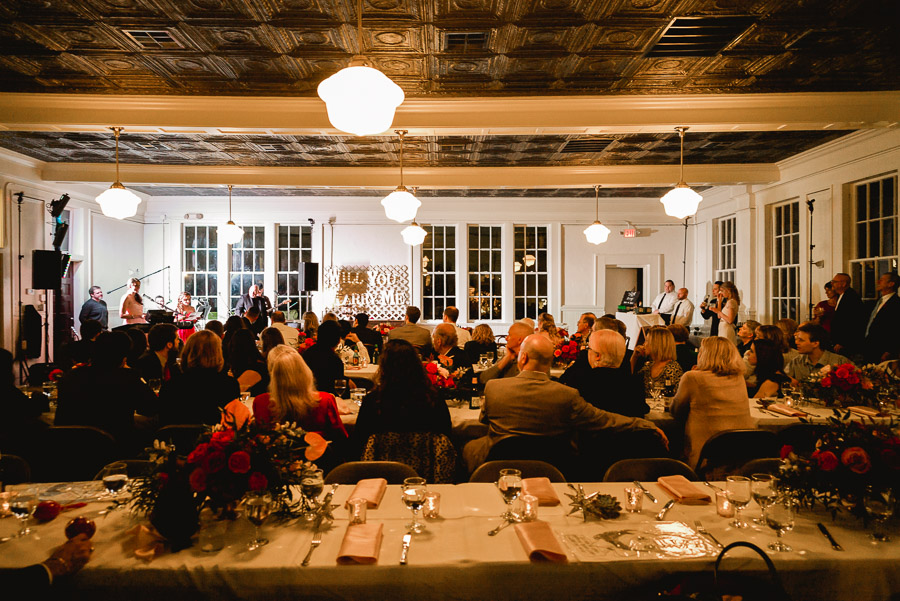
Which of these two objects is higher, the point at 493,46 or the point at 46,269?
the point at 493,46

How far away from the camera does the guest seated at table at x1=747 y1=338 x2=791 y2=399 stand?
16.1 feet

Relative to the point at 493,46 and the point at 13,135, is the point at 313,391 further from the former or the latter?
the point at 13,135

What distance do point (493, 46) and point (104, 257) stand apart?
10742 mm

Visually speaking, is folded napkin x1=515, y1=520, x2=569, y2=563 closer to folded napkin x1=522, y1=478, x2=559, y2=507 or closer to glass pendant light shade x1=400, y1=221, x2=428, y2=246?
folded napkin x1=522, y1=478, x2=559, y2=507

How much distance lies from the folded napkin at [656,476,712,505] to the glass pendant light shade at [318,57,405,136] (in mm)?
2430

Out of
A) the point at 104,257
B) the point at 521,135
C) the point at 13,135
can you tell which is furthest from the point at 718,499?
the point at 104,257

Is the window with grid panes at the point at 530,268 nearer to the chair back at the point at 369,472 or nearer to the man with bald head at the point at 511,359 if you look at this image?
the man with bald head at the point at 511,359

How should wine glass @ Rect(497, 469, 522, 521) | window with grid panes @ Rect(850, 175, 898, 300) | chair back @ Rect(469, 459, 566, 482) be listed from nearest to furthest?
wine glass @ Rect(497, 469, 522, 521)
chair back @ Rect(469, 459, 566, 482)
window with grid panes @ Rect(850, 175, 898, 300)

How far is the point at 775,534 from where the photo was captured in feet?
6.88

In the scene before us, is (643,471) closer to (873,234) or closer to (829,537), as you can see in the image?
(829,537)

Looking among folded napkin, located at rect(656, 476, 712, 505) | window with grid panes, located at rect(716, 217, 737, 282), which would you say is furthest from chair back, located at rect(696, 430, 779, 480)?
window with grid panes, located at rect(716, 217, 737, 282)

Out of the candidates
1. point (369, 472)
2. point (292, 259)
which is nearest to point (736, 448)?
point (369, 472)

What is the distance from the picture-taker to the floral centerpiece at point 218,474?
1957mm

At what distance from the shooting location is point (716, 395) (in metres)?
3.70
